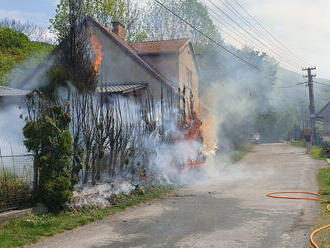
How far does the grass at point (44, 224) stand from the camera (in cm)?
611

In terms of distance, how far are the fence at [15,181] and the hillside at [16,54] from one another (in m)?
16.9

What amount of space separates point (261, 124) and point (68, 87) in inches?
1742

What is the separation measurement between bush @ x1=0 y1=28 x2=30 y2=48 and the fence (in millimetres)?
23350

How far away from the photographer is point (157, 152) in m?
12.8

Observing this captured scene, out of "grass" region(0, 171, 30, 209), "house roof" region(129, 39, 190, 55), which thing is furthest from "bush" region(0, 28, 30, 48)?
"grass" region(0, 171, 30, 209)

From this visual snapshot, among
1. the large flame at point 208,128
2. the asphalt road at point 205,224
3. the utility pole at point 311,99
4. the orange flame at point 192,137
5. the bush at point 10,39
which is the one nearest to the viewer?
the asphalt road at point 205,224

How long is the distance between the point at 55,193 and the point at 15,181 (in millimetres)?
859

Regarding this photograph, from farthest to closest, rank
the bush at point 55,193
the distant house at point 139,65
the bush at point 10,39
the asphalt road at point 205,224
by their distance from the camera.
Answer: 1. the bush at point 10,39
2. the distant house at point 139,65
3. the bush at point 55,193
4. the asphalt road at point 205,224

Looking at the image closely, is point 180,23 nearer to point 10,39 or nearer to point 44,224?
point 10,39

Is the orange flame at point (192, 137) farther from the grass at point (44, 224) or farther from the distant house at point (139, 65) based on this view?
the grass at point (44, 224)

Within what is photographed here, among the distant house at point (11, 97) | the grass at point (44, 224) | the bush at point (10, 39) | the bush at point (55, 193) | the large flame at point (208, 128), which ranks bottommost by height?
the grass at point (44, 224)

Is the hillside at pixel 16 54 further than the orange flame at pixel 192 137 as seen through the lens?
Yes

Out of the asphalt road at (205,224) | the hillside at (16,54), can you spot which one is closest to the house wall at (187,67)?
the hillside at (16,54)

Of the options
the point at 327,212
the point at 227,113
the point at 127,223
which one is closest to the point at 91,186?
the point at 127,223
